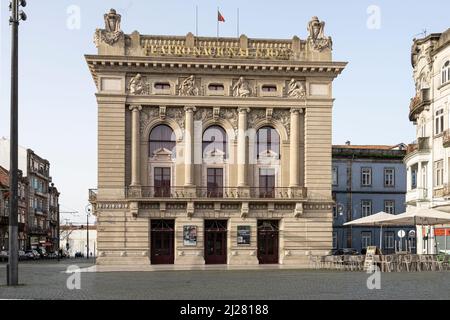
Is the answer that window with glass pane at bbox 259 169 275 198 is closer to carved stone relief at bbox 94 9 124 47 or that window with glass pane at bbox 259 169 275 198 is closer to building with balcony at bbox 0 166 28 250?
carved stone relief at bbox 94 9 124 47

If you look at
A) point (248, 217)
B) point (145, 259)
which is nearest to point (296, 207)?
point (248, 217)

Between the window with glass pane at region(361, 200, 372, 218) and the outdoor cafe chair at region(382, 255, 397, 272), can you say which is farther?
the window with glass pane at region(361, 200, 372, 218)

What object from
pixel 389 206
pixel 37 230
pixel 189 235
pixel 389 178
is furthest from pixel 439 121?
pixel 37 230

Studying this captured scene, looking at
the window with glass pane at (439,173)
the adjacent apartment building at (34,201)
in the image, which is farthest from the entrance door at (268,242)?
the adjacent apartment building at (34,201)

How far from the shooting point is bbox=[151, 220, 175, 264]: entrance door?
5150 cm

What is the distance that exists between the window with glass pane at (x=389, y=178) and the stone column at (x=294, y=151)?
3175 cm

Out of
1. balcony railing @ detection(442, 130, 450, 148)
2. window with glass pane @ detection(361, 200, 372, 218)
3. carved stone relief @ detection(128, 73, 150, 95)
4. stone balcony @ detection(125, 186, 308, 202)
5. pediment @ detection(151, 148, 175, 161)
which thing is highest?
carved stone relief @ detection(128, 73, 150, 95)

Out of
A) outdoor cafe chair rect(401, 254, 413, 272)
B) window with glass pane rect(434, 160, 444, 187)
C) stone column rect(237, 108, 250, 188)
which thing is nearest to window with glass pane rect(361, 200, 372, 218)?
window with glass pane rect(434, 160, 444, 187)

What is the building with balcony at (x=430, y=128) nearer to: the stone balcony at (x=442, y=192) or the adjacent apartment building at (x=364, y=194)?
the stone balcony at (x=442, y=192)

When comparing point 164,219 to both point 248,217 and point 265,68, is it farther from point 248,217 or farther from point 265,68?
point 265,68

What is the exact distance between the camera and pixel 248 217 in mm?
52125

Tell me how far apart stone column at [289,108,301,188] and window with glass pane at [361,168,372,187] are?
30591 mm

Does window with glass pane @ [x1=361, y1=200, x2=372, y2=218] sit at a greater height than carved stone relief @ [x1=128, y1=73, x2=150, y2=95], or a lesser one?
lesser

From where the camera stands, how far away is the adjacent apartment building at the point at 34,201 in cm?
10688
